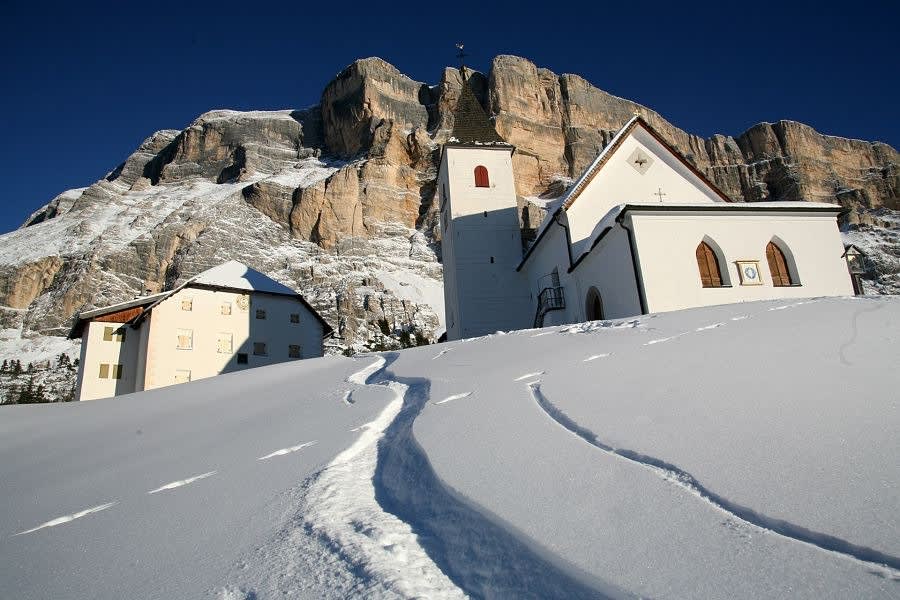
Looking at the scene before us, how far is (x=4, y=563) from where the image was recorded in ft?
10.6

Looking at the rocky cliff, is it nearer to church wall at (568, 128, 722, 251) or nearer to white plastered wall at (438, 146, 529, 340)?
white plastered wall at (438, 146, 529, 340)

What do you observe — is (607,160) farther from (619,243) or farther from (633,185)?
(619,243)

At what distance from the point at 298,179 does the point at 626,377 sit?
311 ft

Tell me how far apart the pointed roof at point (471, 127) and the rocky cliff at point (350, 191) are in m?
34.4

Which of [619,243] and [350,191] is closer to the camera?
[619,243]

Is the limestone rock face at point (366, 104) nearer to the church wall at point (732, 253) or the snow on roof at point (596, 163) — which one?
the snow on roof at point (596, 163)

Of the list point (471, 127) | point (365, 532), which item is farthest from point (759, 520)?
point (471, 127)

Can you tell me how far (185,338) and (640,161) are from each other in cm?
2410

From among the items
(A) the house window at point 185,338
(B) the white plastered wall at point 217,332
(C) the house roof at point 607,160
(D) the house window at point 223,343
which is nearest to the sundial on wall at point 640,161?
(C) the house roof at point 607,160

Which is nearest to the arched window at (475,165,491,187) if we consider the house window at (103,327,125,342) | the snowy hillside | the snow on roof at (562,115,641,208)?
the snow on roof at (562,115,641,208)

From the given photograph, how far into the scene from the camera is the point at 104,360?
28.6 m

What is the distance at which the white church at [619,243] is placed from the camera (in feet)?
51.1

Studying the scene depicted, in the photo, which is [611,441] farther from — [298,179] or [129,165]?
[129,165]

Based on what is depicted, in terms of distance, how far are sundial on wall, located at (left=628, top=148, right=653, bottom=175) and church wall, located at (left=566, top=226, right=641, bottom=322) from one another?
5.24 metres
